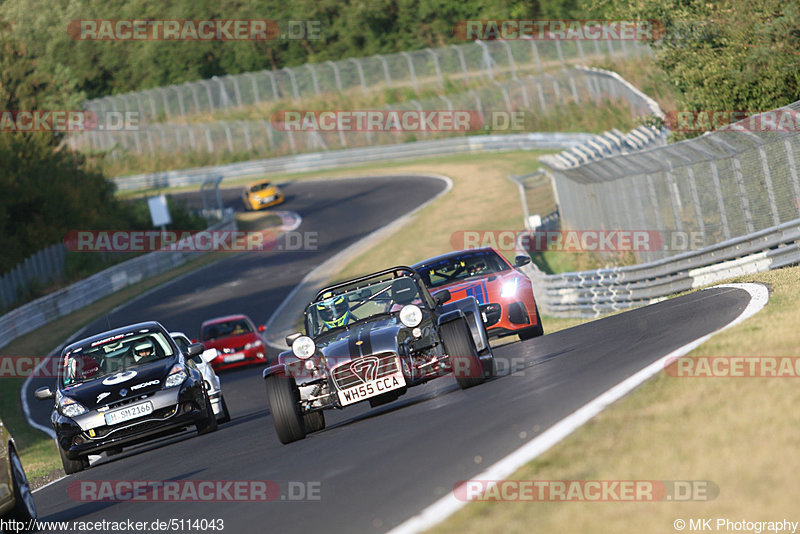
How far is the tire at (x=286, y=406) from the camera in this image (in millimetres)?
10969

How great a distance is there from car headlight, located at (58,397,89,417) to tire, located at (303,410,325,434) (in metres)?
3.36

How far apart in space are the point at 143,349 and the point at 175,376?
1.16m

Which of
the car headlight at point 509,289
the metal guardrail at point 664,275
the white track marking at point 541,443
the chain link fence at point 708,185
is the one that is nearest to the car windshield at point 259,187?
the metal guardrail at point 664,275

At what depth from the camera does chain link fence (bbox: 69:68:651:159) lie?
191ft

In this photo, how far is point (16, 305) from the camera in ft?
140

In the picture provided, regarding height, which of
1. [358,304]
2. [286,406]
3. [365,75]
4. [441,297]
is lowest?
[286,406]

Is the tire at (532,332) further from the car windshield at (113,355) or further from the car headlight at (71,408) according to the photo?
the car headlight at (71,408)

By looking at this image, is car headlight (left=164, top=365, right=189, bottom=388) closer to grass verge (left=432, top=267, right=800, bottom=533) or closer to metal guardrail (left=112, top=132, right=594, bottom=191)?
grass verge (left=432, top=267, right=800, bottom=533)

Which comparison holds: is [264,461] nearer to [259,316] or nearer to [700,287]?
[700,287]

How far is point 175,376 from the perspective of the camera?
45.5 ft

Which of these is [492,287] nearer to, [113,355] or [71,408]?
[113,355]

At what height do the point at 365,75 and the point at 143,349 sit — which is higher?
the point at 365,75

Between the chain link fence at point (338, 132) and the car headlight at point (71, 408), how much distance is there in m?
36.9

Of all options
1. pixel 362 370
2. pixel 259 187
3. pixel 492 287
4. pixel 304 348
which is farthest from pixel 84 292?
pixel 362 370
